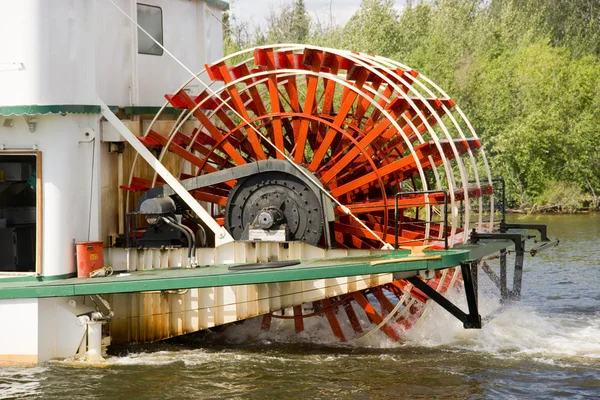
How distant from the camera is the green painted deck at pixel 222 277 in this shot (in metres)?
8.81

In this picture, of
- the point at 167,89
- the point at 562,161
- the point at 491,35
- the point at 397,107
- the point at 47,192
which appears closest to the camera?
the point at 47,192

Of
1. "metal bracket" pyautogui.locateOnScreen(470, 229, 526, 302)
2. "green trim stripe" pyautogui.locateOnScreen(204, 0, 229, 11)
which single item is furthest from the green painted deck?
"green trim stripe" pyautogui.locateOnScreen(204, 0, 229, 11)

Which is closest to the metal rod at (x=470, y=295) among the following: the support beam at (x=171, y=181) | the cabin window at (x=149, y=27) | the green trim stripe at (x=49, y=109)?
the support beam at (x=171, y=181)

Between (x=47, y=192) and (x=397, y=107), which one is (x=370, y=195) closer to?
(x=397, y=107)

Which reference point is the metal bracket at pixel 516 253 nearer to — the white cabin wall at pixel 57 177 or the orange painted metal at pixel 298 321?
→ the orange painted metal at pixel 298 321

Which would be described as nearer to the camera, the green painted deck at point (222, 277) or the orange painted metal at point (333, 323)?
the green painted deck at point (222, 277)

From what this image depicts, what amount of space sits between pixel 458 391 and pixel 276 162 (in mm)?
2658

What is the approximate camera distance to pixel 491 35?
31266 millimetres

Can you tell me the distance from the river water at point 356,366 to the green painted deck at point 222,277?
2.25 ft

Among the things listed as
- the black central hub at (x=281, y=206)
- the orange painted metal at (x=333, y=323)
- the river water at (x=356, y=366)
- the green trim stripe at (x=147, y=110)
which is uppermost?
the green trim stripe at (x=147, y=110)

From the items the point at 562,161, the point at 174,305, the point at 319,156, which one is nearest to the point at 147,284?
the point at 174,305

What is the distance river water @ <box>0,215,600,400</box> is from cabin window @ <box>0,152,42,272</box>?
3.49 ft

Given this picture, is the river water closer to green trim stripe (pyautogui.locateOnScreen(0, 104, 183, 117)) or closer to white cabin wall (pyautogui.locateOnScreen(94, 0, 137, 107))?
green trim stripe (pyautogui.locateOnScreen(0, 104, 183, 117))

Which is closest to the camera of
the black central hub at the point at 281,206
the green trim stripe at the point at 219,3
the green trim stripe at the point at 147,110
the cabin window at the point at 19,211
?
the cabin window at the point at 19,211
